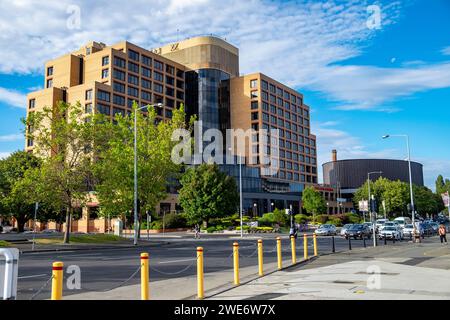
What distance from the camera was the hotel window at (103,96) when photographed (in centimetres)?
8188

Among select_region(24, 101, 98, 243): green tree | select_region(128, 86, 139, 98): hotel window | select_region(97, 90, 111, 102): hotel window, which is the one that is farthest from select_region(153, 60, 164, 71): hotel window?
select_region(24, 101, 98, 243): green tree

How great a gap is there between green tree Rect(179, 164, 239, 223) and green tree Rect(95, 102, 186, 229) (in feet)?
61.9

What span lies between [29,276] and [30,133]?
73.1 ft

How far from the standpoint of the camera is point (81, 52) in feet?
317

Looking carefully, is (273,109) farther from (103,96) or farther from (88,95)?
(88,95)

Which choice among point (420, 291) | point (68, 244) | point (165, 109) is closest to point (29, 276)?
point (420, 291)

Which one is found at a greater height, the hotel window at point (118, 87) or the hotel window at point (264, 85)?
the hotel window at point (264, 85)

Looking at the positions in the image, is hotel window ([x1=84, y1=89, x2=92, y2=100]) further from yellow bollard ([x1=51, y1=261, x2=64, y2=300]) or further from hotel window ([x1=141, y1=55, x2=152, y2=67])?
yellow bollard ([x1=51, y1=261, x2=64, y2=300])

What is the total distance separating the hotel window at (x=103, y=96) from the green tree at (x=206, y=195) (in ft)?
93.9

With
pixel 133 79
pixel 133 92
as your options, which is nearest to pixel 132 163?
pixel 133 92

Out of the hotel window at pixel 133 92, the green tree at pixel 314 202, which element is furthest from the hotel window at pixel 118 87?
the green tree at pixel 314 202

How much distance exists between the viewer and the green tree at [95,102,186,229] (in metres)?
35.8

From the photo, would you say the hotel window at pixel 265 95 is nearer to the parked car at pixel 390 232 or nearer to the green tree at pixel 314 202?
the green tree at pixel 314 202
